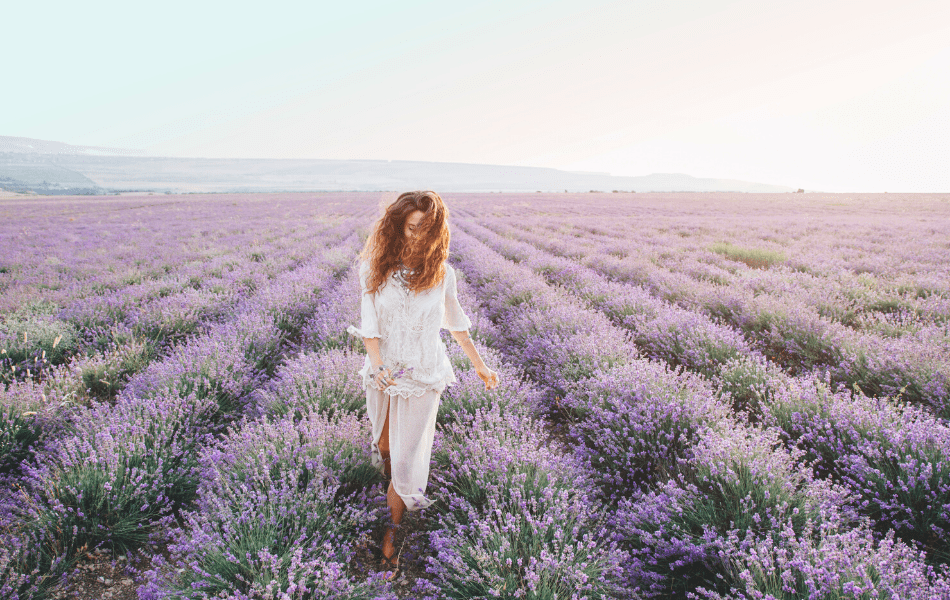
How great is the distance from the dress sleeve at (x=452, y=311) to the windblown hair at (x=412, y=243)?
4.6 inches

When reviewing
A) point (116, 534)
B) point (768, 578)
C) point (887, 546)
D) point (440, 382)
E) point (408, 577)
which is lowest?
point (408, 577)

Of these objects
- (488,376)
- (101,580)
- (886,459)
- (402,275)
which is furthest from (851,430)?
(101,580)

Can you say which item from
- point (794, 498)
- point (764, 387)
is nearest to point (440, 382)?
point (794, 498)

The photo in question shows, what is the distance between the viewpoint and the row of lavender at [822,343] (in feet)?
9.16

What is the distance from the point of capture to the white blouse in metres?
1.79

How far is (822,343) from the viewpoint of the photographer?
3633 mm

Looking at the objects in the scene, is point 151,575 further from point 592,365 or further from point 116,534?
point 592,365

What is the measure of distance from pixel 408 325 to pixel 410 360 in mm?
162

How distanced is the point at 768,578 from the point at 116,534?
2.74 metres

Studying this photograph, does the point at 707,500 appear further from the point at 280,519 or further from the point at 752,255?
the point at 752,255

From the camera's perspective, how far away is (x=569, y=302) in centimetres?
506

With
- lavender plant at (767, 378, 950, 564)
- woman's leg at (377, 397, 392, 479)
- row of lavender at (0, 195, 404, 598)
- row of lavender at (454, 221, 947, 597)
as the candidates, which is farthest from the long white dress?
lavender plant at (767, 378, 950, 564)

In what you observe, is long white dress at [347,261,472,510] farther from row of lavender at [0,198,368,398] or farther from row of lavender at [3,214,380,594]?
row of lavender at [0,198,368,398]

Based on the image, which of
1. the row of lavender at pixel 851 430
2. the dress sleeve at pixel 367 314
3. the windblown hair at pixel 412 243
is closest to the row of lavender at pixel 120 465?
the dress sleeve at pixel 367 314
